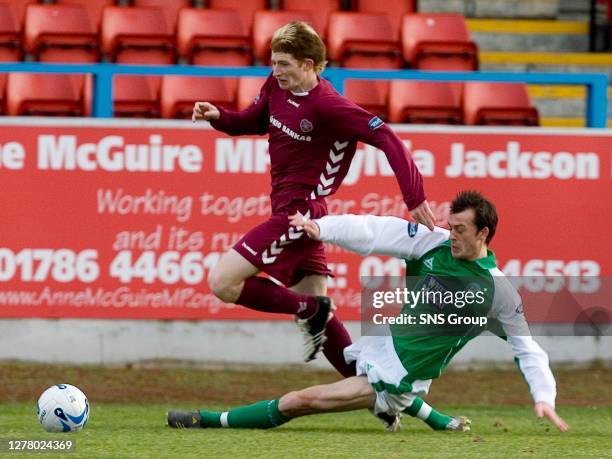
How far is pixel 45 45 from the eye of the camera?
43.2ft

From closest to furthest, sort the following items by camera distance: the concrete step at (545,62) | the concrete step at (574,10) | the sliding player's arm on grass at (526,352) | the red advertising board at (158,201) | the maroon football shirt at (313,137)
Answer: the sliding player's arm on grass at (526,352), the maroon football shirt at (313,137), the red advertising board at (158,201), the concrete step at (545,62), the concrete step at (574,10)

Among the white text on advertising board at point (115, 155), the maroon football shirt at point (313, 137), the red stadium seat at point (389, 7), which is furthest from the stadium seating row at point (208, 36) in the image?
the maroon football shirt at point (313, 137)

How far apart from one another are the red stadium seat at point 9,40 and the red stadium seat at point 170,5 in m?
1.44

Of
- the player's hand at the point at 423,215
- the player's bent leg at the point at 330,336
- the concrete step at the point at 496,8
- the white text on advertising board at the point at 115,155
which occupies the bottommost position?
the player's bent leg at the point at 330,336

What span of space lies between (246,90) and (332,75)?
3.66 feet

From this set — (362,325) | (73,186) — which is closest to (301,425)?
(362,325)

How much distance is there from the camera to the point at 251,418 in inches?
293

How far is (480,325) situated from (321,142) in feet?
4.25

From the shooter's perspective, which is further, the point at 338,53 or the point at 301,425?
the point at 338,53

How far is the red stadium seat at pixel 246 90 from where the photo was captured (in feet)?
38.4

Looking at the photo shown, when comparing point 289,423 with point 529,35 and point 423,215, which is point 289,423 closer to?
point 423,215

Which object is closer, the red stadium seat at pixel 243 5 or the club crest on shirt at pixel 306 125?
the club crest on shirt at pixel 306 125

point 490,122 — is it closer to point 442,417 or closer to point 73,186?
point 73,186

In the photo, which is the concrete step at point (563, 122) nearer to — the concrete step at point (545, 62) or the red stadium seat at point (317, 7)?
the concrete step at point (545, 62)
